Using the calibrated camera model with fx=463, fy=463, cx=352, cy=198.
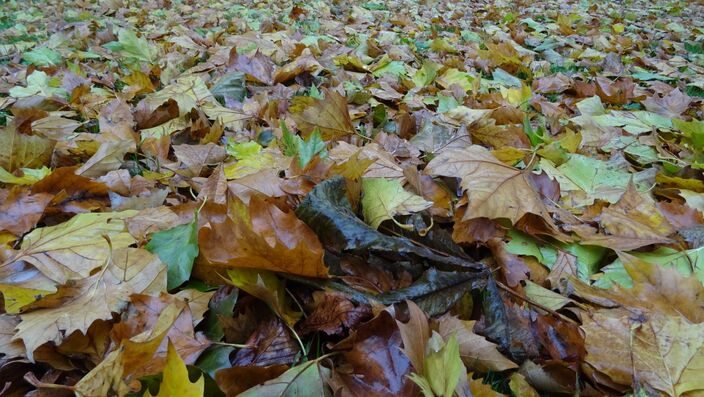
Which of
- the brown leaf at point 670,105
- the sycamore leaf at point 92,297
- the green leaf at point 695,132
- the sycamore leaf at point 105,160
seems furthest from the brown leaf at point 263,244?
A: the brown leaf at point 670,105

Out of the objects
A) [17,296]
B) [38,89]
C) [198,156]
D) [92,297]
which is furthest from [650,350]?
[38,89]

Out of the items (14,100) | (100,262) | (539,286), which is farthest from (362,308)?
(14,100)

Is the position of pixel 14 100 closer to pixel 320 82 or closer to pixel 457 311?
pixel 320 82

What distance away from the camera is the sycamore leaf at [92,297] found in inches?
28.2

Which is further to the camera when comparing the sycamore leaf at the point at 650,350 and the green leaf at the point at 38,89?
the green leaf at the point at 38,89

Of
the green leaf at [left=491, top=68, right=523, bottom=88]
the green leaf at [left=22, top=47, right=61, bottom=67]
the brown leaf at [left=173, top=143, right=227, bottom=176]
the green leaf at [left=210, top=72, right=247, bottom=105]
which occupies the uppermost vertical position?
the brown leaf at [left=173, top=143, right=227, bottom=176]

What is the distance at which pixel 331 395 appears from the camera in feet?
2.27

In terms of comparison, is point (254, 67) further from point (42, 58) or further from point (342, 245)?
point (342, 245)

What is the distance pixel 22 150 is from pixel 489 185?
4.13 ft

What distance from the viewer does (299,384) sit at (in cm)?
68

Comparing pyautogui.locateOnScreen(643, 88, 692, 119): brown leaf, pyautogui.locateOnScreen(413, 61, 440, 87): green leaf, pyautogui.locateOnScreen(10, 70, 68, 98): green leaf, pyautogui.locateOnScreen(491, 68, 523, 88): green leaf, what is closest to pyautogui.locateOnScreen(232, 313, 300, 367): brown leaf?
pyautogui.locateOnScreen(10, 70, 68, 98): green leaf

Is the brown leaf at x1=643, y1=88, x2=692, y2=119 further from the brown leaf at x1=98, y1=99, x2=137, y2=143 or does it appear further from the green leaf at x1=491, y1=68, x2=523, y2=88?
the brown leaf at x1=98, y1=99, x2=137, y2=143

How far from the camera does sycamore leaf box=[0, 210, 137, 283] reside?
89 centimetres

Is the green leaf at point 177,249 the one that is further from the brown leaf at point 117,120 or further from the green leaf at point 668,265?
the green leaf at point 668,265
